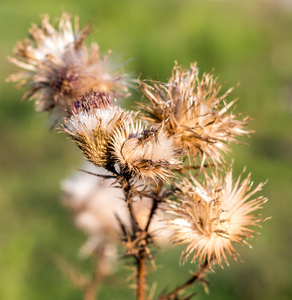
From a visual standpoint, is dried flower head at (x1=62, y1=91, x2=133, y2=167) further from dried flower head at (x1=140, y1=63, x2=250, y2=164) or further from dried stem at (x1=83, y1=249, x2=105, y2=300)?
dried stem at (x1=83, y1=249, x2=105, y2=300)

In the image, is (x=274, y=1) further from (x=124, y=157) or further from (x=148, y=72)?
(x=124, y=157)

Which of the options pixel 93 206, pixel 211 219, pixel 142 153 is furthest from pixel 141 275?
pixel 93 206

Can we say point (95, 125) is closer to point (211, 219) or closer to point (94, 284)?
point (211, 219)

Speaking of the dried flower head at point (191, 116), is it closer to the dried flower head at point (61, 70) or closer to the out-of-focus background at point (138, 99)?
the dried flower head at point (61, 70)

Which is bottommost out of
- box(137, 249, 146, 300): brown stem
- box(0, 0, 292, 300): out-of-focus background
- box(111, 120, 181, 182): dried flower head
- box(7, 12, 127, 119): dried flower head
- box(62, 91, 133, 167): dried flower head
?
box(137, 249, 146, 300): brown stem

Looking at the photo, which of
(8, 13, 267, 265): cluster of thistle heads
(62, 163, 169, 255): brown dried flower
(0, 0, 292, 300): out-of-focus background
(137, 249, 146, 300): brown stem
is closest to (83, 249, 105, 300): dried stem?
(0, 0, 292, 300): out-of-focus background

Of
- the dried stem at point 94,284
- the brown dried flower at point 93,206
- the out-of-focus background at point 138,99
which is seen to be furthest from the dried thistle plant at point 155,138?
the brown dried flower at point 93,206

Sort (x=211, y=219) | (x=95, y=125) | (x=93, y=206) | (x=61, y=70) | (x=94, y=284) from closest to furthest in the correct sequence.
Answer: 1. (x=95, y=125)
2. (x=211, y=219)
3. (x=61, y=70)
4. (x=94, y=284)
5. (x=93, y=206)
